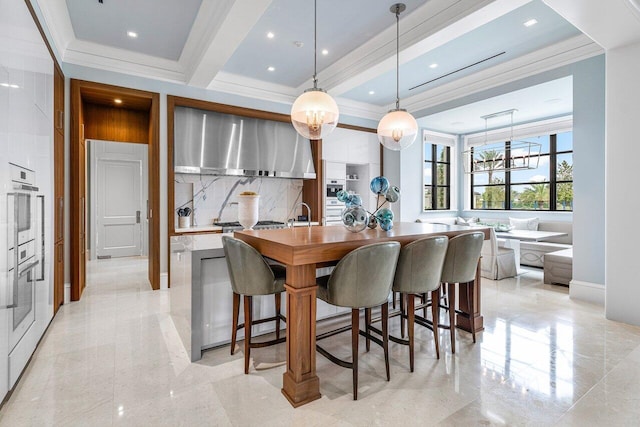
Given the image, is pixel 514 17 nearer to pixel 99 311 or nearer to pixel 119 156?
pixel 99 311

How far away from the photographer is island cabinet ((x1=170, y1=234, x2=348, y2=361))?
7.76ft

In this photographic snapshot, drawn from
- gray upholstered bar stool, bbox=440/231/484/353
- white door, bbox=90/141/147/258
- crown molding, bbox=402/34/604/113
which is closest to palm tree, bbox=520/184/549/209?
crown molding, bbox=402/34/604/113

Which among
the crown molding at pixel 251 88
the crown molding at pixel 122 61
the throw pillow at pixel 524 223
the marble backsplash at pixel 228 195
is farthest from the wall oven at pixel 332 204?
the throw pillow at pixel 524 223

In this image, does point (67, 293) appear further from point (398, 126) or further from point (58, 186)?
point (398, 126)

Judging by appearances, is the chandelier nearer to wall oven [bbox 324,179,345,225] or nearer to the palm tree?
the palm tree

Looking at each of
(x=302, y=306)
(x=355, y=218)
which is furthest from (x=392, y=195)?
(x=302, y=306)

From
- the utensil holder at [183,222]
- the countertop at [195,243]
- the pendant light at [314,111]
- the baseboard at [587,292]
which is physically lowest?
the baseboard at [587,292]

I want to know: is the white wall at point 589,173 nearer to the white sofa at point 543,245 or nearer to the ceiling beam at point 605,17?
the ceiling beam at point 605,17

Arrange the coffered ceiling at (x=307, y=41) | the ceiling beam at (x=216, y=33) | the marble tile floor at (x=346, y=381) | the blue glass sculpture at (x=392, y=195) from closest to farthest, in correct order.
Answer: the marble tile floor at (x=346, y=381) < the ceiling beam at (x=216, y=33) < the blue glass sculpture at (x=392, y=195) < the coffered ceiling at (x=307, y=41)

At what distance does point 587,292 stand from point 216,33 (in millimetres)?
4878

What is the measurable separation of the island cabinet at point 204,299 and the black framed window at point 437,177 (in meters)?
5.66

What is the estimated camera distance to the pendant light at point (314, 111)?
8.83 feet

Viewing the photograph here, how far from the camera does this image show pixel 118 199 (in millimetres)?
6867

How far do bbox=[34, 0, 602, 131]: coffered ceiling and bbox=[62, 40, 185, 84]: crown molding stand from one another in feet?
0.03
